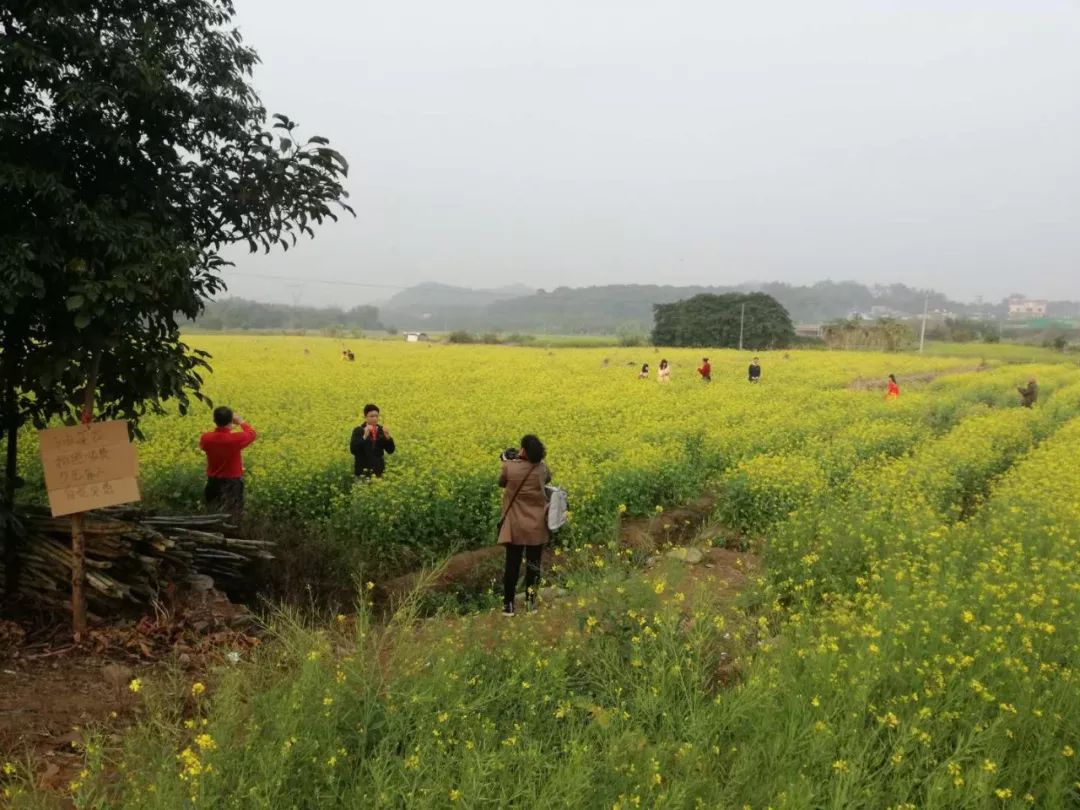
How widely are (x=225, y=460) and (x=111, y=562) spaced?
213 centimetres

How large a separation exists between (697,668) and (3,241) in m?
4.79

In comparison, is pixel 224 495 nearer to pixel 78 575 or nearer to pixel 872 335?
pixel 78 575

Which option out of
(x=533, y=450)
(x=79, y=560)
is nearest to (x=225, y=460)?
(x=79, y=560)

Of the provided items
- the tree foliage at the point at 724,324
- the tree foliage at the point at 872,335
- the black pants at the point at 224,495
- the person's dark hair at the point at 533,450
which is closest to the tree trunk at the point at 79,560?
the black pants at the point at 224,495

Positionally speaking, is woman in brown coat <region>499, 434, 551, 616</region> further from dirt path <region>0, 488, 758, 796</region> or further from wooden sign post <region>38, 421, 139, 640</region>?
wooden sign post <region>38, 421, 139, 640</region>

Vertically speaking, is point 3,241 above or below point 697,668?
above

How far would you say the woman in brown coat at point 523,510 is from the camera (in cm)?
643

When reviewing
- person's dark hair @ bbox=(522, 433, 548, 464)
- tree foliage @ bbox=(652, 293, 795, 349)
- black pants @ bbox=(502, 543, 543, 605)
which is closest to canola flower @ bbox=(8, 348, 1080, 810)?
black pants @ bbox=(502, 543, 543, 605)

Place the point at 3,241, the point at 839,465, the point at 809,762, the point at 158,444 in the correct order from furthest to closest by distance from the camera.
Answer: the point at 839,465 < the point at 158,444 < the point at 3,241 < the point at 809,762

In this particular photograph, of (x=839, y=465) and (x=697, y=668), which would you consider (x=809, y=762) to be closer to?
(x=697, y=668)

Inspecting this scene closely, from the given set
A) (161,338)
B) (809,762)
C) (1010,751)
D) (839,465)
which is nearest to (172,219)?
(161,338)

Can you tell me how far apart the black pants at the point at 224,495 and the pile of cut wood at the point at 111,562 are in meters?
1.44

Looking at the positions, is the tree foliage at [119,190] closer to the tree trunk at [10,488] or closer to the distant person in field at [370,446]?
the tree trunk at [10,488]

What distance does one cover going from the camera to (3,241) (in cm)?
411
